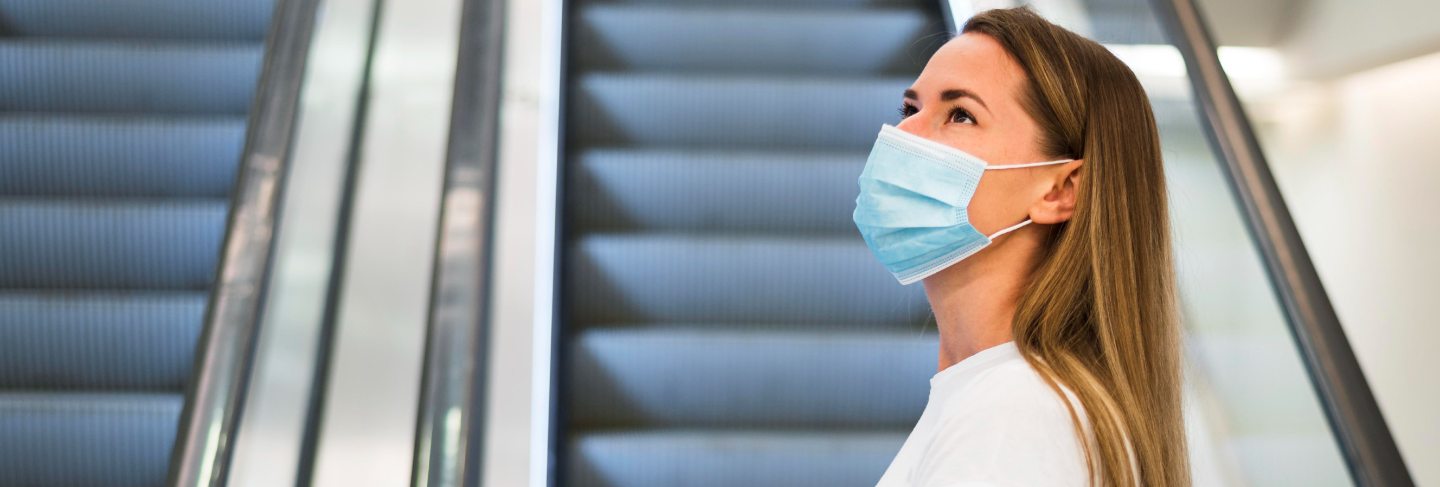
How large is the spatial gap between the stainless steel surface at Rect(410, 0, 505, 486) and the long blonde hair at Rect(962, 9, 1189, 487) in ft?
4.27

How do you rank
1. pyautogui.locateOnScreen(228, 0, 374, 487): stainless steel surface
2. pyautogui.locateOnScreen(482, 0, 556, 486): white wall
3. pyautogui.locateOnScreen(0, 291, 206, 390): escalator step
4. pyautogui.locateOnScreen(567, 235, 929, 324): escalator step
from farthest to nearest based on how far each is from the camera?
pyautogui.locateOnScreen(567, 235, 929, 324): escalator step
pyautogui.locateOnScreen(0, 291, 206, 390): escalator step
pyautogui.locateOnScreen(482, 0, 556, 486): white wall
pyautogui.locateOnScreen(228, 0, 374, 487): stainless steel surface

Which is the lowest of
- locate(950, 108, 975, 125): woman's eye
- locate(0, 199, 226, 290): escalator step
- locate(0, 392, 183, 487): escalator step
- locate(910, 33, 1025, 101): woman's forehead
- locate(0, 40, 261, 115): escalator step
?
locate(950, 108, 975, 125): woman's eye

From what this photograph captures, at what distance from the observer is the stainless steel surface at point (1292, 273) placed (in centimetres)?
206

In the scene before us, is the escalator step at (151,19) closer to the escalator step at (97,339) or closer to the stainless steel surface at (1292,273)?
the escalator step at (97,339)

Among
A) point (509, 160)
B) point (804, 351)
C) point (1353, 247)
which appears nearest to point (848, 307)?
point (804, 351)

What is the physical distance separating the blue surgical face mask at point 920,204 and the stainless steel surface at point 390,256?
1479mm

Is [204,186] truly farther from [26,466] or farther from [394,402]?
[394,402]

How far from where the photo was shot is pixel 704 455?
133 inches

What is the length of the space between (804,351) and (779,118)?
3.71ft

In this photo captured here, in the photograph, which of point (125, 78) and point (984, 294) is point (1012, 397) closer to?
point (984, 294)

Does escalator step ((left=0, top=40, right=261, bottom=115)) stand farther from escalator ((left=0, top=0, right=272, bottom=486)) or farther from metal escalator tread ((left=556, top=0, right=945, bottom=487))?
metal escalator tread ((left=556, top=0, right=945, bottom=487))

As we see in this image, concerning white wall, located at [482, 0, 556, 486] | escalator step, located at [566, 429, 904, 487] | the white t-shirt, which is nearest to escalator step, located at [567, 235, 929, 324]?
white wall, located at [482, 0, 556, 486]

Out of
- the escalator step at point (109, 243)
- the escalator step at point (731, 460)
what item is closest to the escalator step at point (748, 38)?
the escalator step at point (109, 243)

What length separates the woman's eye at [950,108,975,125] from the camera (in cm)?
145
